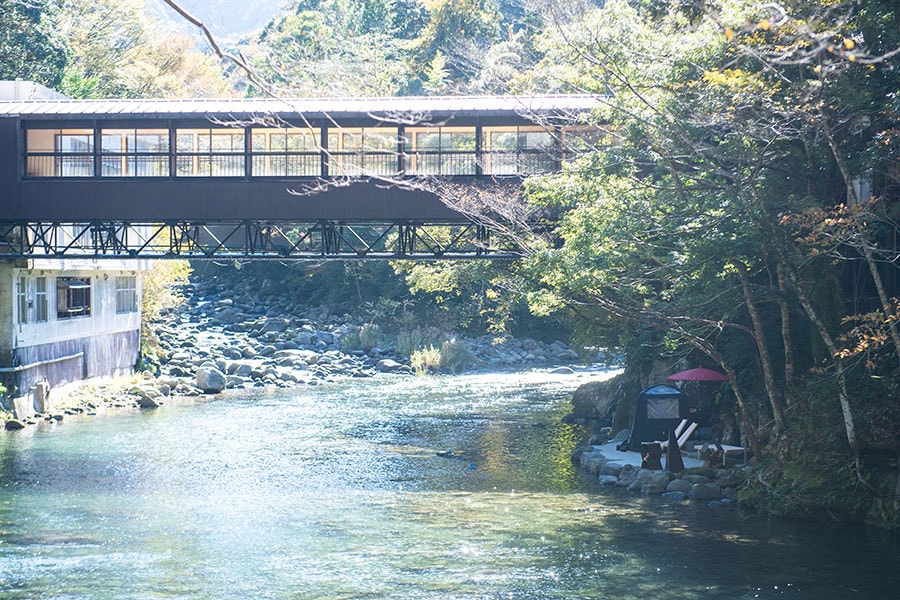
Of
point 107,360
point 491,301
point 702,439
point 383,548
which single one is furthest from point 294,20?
point 383,548

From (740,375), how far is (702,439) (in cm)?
170

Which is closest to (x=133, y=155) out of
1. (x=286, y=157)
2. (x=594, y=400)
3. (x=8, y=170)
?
(x=8, y=170)

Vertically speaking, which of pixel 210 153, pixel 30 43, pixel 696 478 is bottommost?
pixel 696 478

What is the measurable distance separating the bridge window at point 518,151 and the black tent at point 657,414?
644 cm

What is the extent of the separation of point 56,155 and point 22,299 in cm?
413

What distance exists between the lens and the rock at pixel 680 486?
1747cm

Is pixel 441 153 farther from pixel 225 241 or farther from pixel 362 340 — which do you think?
pixel 362 340

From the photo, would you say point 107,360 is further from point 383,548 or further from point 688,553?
point 688,553

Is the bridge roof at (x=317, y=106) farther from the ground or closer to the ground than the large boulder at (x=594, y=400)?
farther from the ground

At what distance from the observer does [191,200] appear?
2467cm

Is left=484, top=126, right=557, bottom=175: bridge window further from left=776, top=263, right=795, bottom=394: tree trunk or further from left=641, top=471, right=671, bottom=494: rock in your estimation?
left=641, top=471, right=671, bottom=494: rock

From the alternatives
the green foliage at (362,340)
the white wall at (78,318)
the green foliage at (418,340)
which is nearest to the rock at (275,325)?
the green foliage at (362,340)

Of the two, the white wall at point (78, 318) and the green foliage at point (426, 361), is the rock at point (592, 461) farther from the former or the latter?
the green foliage at point (426, 361)

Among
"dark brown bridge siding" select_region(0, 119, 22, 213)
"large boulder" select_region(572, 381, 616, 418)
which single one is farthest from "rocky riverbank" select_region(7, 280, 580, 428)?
"large boulder" select_region(572, 381, 616, 418)
